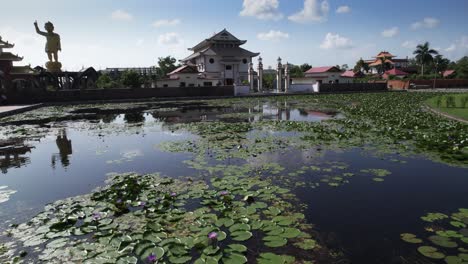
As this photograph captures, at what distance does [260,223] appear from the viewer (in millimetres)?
4012

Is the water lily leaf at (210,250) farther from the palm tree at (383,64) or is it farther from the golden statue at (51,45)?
the palm tree at (383,64)

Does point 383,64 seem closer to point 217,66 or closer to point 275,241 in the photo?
point 217,66

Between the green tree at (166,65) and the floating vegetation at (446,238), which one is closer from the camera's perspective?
the floating vegetation at (446,238)

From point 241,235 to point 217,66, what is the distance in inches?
1800

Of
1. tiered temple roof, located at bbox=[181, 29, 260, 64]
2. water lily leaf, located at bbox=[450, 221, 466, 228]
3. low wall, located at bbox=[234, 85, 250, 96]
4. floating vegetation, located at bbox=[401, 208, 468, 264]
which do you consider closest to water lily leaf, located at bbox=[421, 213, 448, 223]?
floating vegetation, located at bbox=[401, 208, 468, 264]

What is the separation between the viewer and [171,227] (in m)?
3.99

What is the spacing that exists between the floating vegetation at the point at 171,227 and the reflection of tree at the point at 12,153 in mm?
4153

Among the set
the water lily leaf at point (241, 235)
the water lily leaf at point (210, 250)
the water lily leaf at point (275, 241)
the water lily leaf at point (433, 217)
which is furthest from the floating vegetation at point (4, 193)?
the water lily leaf at point (433, 217)

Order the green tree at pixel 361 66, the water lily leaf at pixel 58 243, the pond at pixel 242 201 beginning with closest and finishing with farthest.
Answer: the pond at pixel 242 201 < the water lily leaf at pixel 58 243 < the green tree at pixel 361 66

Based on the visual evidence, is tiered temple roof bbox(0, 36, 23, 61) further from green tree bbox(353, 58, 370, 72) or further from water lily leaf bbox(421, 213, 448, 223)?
green tree bbox(353, 58, 370, 72)

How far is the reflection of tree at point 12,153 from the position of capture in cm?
798

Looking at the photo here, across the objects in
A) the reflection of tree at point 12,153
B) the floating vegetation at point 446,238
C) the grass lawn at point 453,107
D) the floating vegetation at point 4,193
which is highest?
the grass lawn at point 453,107

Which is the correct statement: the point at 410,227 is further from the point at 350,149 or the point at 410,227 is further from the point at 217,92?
the point at 217,92

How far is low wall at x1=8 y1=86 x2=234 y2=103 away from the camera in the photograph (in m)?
30.7
